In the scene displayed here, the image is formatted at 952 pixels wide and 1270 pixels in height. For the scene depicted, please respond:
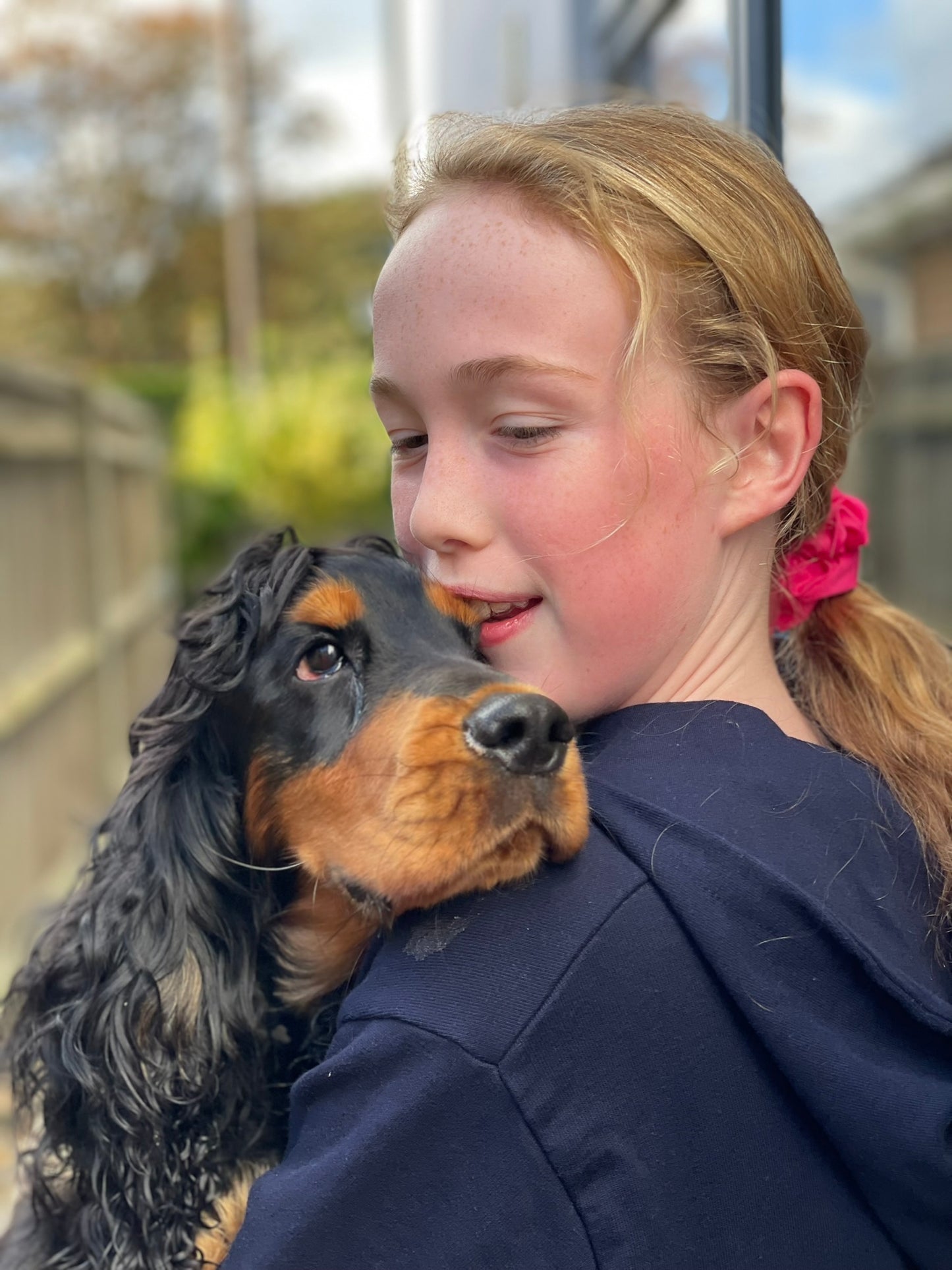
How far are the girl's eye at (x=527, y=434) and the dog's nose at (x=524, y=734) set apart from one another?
1.10ft

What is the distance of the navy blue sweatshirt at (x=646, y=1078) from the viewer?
130 centimetres

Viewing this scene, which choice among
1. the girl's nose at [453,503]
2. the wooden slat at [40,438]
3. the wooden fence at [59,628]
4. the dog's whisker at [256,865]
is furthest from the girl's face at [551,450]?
the wooden slat at [40,438]

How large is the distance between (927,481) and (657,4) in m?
2.11

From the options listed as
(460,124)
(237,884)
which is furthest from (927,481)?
(237,884)

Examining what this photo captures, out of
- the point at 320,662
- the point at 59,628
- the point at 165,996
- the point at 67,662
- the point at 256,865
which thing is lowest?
Answer: the point at 67,662

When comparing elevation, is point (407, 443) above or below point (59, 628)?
above

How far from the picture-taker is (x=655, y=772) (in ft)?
5.07

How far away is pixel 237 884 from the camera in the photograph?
189cm

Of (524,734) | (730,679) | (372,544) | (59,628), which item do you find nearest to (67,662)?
(59,628)

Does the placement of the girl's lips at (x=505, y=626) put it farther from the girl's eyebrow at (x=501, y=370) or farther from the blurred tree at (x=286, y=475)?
the blurred tree at (x=286, y=475)

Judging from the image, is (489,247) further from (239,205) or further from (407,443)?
(239,205)

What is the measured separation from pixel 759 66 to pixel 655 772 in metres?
1.41

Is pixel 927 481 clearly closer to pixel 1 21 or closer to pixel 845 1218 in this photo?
pixel 845 1218

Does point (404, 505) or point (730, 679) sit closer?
point (730, 679)
